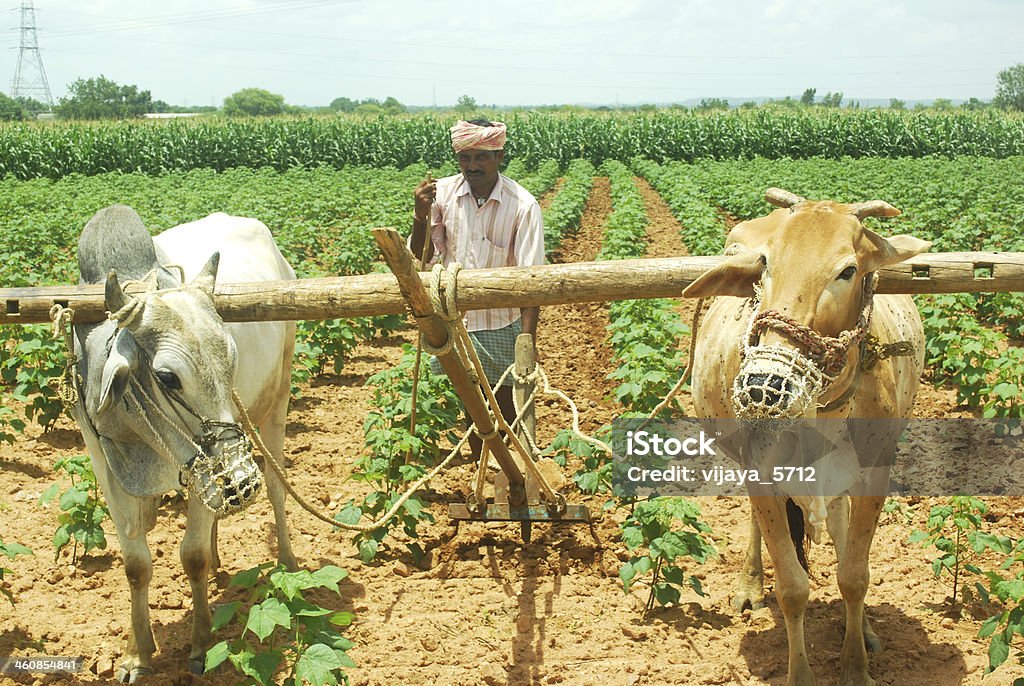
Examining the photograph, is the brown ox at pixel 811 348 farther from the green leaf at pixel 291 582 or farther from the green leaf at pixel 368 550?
the green leaf at pixel 368 550

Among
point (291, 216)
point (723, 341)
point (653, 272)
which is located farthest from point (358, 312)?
point (291, 216)

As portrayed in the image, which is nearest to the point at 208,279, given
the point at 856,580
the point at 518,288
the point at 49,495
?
the point at 518,288

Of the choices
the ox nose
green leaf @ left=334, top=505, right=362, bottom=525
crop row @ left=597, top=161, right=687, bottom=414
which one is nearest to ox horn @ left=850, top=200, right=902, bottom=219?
the ox nose

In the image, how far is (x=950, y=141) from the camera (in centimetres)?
3588

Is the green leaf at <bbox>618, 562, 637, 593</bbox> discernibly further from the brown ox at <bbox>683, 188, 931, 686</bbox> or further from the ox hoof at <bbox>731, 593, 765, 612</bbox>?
the brown ox at <bbox>683, 188, 931, 686</bbox>

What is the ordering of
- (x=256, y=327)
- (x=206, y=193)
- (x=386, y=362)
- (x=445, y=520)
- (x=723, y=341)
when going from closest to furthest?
1. (x=723, y=341)
2. (x=256, y=327)
3. (x=445, y=520)
4. (x=386, y=362)
5. (x=206, y=193)

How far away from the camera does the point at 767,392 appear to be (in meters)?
2.78

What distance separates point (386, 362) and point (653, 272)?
21.3ft

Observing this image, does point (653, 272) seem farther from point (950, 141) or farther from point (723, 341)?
point (950, 141)

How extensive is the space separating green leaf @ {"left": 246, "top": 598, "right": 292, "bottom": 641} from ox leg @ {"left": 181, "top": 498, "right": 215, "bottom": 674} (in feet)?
3.09

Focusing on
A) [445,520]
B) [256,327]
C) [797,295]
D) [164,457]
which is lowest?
[445,520]

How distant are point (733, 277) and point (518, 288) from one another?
0.84 metres

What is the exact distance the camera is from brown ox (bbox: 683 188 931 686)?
2902 millimetres

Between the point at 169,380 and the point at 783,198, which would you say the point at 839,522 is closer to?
the point at 783,198
